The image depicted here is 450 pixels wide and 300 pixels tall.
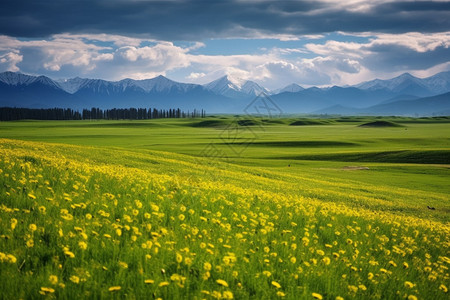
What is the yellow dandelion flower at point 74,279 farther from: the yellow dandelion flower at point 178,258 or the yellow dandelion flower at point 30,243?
the yellow dandelion flower at point 178,258

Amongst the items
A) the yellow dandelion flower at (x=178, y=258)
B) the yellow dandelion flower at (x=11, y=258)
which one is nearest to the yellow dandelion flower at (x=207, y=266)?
the yellow dandelion flower at (x=178, y=258)

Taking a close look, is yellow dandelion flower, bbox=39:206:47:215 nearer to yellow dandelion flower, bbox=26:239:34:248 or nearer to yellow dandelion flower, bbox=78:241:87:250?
yellow dandelion flower, bbox=26:239:34:248

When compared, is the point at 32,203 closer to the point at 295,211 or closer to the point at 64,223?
the point at 64,223

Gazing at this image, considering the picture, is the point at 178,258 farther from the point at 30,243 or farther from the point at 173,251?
the point at 30,243

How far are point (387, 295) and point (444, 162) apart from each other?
170 ft

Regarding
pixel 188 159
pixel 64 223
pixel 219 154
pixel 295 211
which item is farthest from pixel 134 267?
pixel 219 154

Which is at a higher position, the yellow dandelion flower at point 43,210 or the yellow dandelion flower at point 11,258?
the yellow dandelion flower at point 43,210

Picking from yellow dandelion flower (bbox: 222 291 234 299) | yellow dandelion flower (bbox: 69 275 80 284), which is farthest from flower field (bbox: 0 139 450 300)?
yellow dandelion flower (bbox: 69 275 80 284)

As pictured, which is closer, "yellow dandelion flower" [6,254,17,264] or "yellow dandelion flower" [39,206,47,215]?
"yellow dandelion flower" [6,254,17,264]

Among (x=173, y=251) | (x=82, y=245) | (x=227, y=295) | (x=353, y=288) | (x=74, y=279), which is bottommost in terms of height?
(x=353, y=288)

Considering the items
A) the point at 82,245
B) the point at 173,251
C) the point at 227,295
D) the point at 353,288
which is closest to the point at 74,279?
the point at 82,245

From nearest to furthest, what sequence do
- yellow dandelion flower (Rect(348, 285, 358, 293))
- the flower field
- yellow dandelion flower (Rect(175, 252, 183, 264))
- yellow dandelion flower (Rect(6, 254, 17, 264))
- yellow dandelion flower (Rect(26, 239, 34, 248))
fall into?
yellow dandelion flower (Rect(6, 254, 17, 264)) → the flower field → yellow dandelion flower (Rect(26, 239, 34, 248)) → yellow dandelion flower (Rect(175, 252, 183, 264)) → yellow dandelion flower (Rect(348, 285, 358, 293))

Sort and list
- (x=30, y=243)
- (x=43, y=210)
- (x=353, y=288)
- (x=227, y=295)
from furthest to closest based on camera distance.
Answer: (x=43, y=210) → (x=353, y=288) → (x=30, y=243) → (x=227, y=295)

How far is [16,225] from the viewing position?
254 inches
